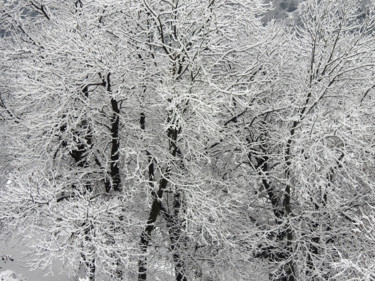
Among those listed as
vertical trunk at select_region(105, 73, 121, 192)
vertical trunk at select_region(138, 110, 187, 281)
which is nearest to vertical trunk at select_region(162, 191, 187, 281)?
vertical trunk at select_region(138, 110, 187, 281)

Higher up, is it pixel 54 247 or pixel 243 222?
pixel 54 247

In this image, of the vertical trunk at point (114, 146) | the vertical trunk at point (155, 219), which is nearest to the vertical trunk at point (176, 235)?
the vertical trunk at point (155, 219)

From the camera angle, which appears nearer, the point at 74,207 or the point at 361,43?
the point at 74,207

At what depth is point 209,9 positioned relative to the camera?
7.72 metres

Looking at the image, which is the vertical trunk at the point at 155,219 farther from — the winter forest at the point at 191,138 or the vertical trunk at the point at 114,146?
the vertical trunk at the point at 114,146

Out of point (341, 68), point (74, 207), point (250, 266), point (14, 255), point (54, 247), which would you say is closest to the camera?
point (54, 247)

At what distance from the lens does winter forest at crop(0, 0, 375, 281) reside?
7324 millimetres

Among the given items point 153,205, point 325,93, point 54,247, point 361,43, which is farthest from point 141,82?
point 361,43

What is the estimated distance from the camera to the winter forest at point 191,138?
24.0 ft

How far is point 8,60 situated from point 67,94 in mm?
3442

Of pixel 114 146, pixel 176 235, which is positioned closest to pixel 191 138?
pixel 114 146

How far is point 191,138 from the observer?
798cm

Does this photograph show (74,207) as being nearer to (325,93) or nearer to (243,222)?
(243,222)

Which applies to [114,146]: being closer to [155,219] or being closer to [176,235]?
[155,219]
